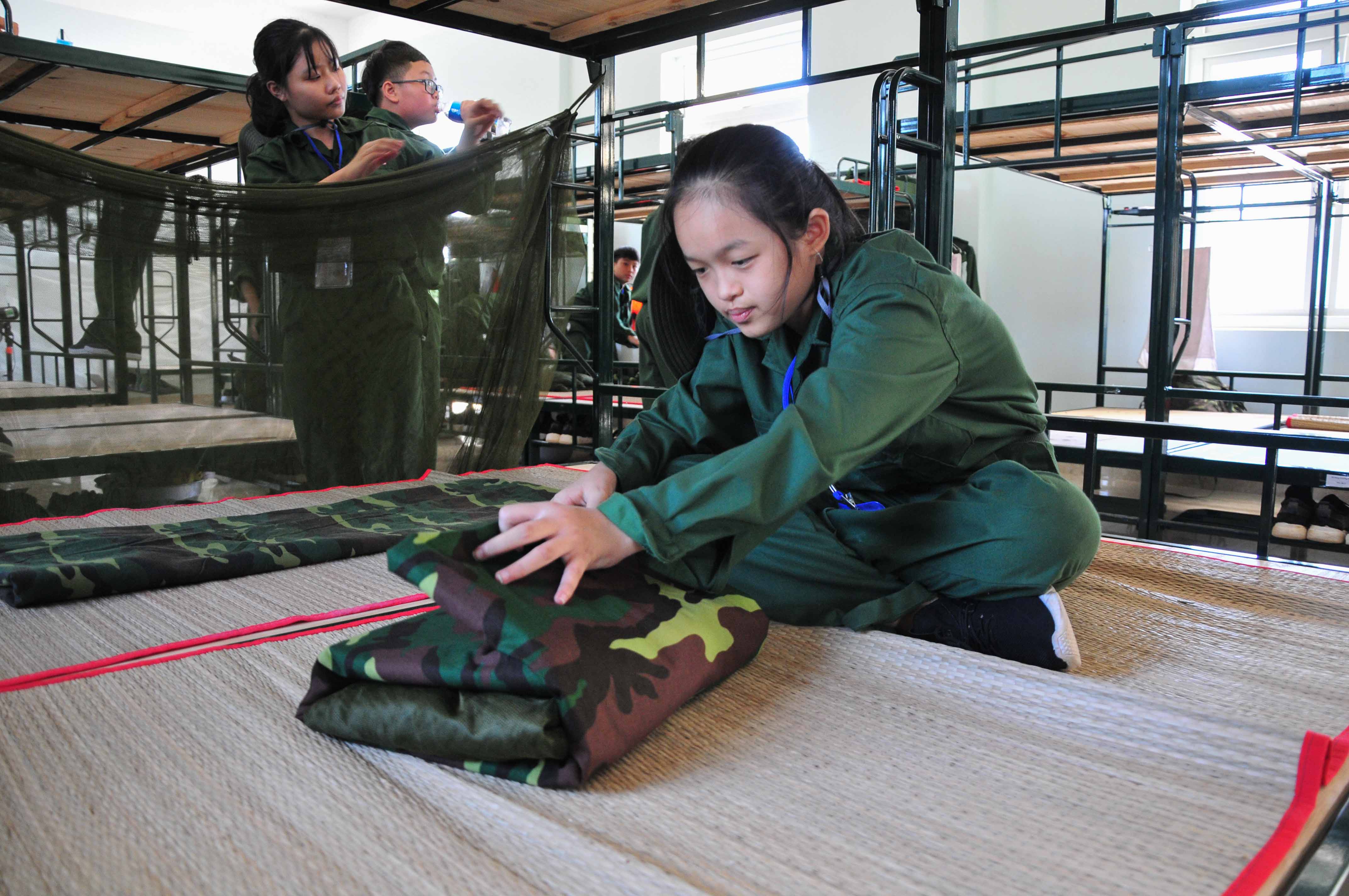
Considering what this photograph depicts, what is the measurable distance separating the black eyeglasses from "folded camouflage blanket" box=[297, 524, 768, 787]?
1.74 meters

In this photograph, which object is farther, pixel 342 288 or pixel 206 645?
pixel 342 288

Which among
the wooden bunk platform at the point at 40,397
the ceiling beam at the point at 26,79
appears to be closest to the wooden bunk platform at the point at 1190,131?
the wooden bunk platform at the point at 40,397

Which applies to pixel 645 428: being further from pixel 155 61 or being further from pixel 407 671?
pixel 155 61

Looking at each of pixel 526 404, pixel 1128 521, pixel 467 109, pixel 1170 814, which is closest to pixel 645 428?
pixel 1170 814

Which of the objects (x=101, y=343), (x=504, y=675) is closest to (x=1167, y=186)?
(x=504, y=675)

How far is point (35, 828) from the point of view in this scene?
679 mm

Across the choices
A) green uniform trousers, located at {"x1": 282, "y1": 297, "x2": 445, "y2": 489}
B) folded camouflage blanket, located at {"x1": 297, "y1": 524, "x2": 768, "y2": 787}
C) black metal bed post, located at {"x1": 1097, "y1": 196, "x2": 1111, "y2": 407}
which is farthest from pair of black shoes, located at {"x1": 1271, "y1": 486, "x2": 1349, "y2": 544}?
folded camouflage blanket, located at {"x1": 297, "y1": 524, "x2": 768, "y2": 787}

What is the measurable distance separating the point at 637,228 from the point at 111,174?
6075 mm

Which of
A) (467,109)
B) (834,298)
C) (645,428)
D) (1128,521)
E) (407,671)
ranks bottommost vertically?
(1128,521)

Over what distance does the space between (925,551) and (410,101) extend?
1.75 meters

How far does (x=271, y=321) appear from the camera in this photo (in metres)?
2.08

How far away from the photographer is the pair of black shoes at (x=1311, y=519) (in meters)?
2.78

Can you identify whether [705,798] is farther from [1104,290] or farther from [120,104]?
[1104,290]

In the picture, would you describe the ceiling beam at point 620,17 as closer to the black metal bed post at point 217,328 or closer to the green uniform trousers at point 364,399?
the green uniform trousers at point 364,399
